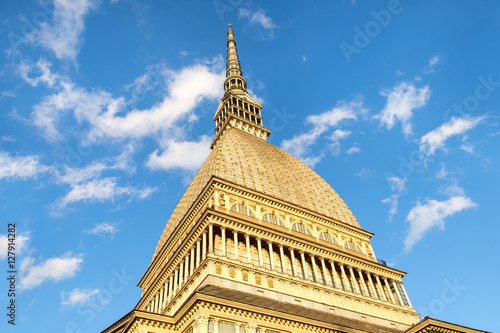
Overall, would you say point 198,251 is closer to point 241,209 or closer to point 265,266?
point 265,266

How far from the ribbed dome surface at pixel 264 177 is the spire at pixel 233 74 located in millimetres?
23479

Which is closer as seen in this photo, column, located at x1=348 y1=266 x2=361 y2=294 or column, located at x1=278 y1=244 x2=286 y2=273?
column, located at x1=278 y1=244 x2=286 y2=273

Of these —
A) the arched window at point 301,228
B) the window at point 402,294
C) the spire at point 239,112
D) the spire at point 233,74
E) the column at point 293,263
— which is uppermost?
the spire at point 233,74

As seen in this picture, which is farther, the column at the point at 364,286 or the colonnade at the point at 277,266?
the column at the point at 364,286

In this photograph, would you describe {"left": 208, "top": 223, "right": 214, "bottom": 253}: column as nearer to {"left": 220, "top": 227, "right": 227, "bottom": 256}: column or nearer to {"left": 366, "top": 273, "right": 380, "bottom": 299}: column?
{"left": 220, "top": 227, "right": 227, "bottom": 256}: column

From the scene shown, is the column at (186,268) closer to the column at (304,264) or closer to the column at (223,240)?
the column at (223,240)

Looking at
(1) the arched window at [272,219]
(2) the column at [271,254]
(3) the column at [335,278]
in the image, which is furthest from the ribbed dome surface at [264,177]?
(3) the column at [335,278]

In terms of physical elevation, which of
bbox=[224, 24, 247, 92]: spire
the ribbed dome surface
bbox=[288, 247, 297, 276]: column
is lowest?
bbox=[288, 247, 297, 276]: column

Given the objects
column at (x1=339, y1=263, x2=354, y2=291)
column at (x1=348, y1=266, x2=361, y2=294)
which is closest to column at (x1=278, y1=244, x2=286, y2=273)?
column at (x1=339, y1=263, x2=354, y2=291)

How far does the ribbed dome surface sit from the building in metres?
0.25

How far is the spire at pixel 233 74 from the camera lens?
90.8 meters

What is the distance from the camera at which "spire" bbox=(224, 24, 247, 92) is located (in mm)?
90750

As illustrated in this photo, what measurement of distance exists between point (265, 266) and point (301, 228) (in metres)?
11.6

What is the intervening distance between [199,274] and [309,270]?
13.8 metres
